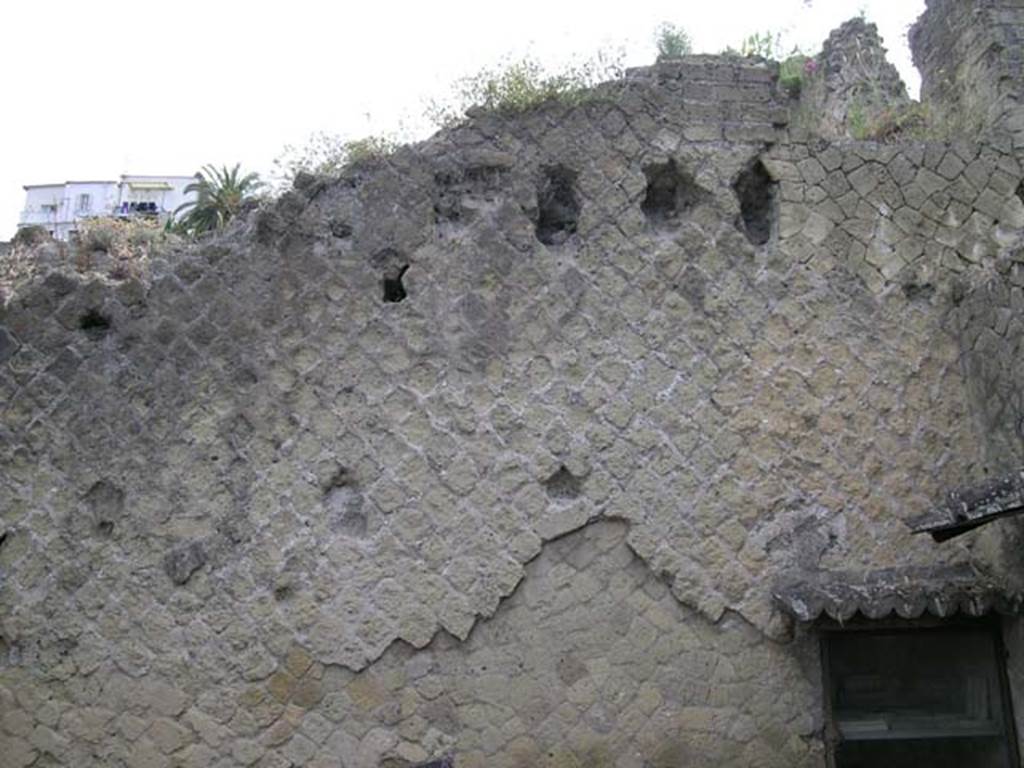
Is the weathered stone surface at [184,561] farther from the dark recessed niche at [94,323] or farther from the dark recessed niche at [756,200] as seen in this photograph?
the dark recessed niche at [756,200]

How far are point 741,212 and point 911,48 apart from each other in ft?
7.13

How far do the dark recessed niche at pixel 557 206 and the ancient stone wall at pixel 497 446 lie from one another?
0.05ft

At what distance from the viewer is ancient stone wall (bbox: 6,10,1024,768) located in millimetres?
4289

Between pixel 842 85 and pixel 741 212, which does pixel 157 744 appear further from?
pixel 842 85

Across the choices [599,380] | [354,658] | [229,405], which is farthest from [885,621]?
[229,405]

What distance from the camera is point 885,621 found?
4.40 meters

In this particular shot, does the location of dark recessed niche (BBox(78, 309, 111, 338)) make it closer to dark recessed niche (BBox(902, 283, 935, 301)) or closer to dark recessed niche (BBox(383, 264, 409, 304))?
dark recessed niche (BBox(383, 264, 409, 304))

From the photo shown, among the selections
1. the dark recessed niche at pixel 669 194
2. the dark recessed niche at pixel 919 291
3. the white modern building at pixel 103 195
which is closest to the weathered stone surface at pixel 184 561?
the dark recessed niche at pixel 669 194

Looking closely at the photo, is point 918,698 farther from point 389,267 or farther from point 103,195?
point 103,195

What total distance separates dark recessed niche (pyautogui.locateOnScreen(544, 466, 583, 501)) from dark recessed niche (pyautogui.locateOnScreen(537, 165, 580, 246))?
1165 mm

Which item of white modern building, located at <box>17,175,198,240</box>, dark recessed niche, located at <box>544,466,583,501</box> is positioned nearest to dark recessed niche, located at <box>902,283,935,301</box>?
dark recessed niche, located at <box>544,466,583,501</box>

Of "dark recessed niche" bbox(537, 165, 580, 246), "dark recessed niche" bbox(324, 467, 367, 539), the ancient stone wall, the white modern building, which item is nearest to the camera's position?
the ancient stone wall

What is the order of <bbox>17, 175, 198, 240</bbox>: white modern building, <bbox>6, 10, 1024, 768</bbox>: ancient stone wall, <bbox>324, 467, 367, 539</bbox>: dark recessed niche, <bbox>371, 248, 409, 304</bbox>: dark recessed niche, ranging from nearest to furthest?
1. <bbox>6, 10, 1024, 768</bbox>: ancient stone wall
2. <bbox>324, 467, 367, 539</bbox>: dark recessed niche
3. <bbox>371, 248, 409, 304</bbox>: dark recessed niche
4. <bbox>17, 175, 198, 240</bbox>: white modern building

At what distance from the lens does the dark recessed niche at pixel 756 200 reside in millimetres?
4926
